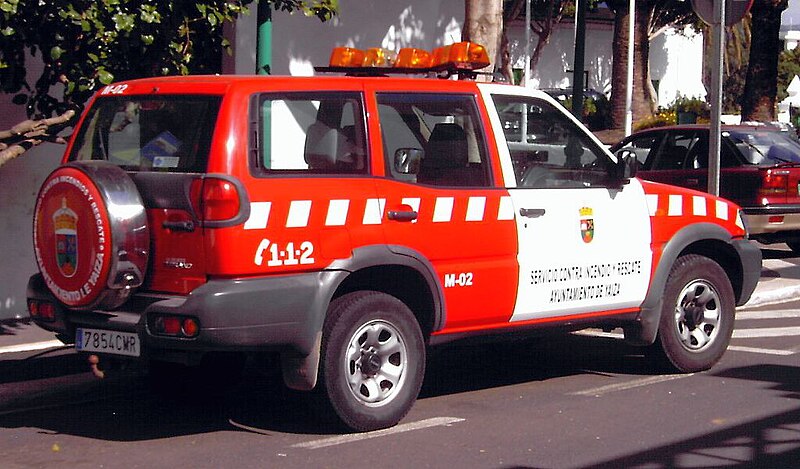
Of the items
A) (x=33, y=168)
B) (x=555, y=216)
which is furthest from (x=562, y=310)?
(x=33, y=168)

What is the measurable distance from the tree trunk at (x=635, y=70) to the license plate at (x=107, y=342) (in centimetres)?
3435

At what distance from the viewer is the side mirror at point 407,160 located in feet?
23.4

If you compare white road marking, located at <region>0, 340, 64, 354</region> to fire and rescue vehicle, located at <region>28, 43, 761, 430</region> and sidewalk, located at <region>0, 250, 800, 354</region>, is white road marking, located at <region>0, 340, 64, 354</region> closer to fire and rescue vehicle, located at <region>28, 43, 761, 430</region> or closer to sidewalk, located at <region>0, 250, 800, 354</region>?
sidewalk, located at <region>0, 250, 800, 354</region>

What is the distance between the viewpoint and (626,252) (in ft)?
26.7

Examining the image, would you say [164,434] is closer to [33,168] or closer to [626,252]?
[626,252]

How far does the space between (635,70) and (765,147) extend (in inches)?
1079

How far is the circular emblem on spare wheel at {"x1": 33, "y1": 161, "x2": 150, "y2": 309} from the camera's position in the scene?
644 cm

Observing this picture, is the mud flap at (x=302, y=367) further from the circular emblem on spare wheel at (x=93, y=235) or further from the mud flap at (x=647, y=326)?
the mud flap at (x=647, y=326)

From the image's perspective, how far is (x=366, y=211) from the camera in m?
6.87

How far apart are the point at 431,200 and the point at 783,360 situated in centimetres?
348

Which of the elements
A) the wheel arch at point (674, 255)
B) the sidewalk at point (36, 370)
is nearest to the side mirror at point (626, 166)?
the wheel arch at point (674, 255)

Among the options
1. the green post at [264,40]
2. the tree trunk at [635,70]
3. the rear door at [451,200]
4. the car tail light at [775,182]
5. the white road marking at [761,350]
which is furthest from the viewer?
the tree trunk at [635,70]

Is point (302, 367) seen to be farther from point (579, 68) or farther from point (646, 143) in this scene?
point (579, 68)

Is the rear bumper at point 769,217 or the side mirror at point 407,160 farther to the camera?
the rear bumper at point 769,217
